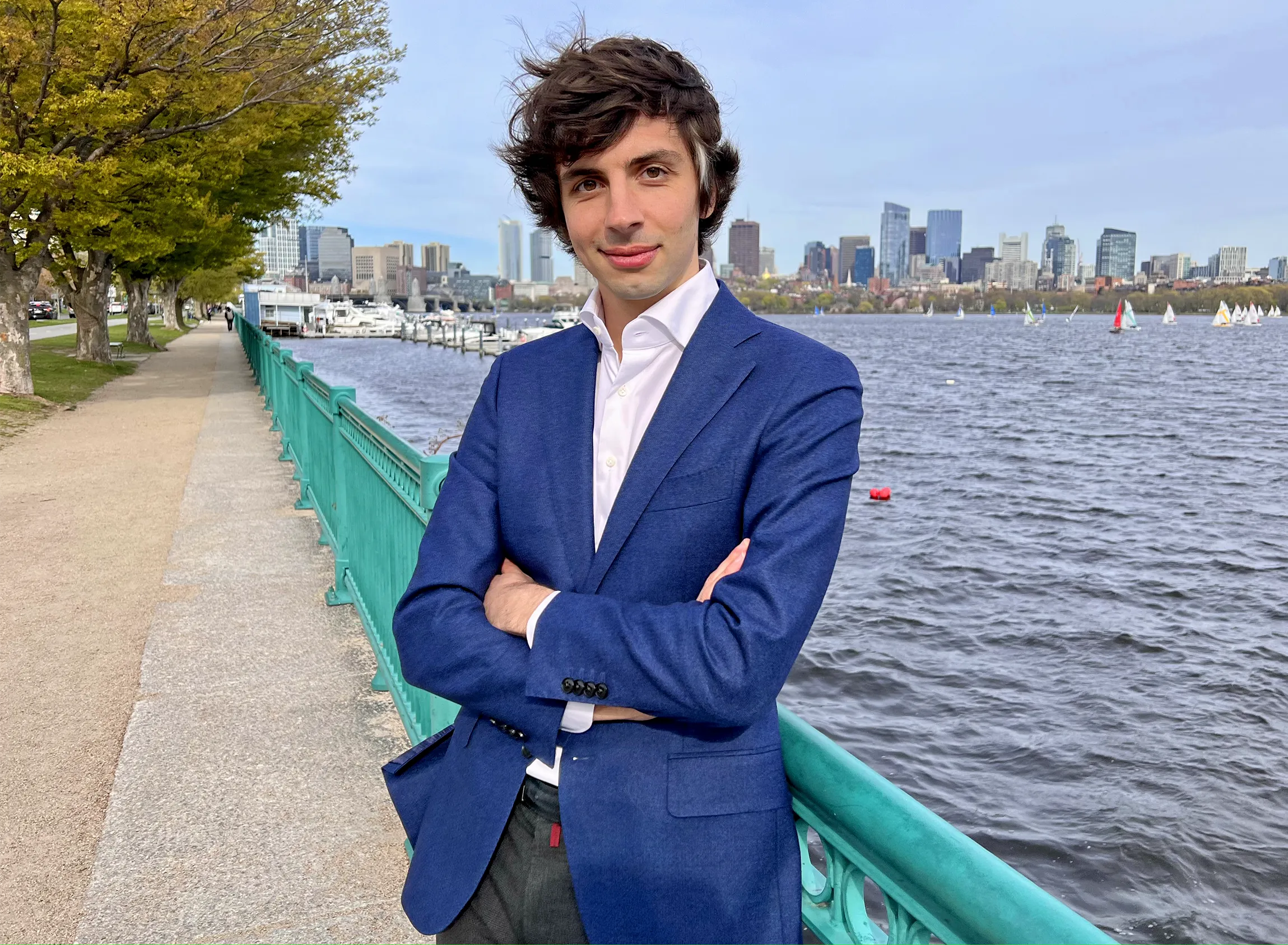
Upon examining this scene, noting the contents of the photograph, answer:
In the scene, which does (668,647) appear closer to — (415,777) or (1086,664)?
(415,777)

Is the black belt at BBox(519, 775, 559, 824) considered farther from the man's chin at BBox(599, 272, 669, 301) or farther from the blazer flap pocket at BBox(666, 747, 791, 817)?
the man's chin at BBox(599, 272, 669, 301)

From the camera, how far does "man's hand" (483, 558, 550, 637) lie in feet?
5.91

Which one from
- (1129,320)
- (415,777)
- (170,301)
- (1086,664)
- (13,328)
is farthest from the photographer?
(1129,320)

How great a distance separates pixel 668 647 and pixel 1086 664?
1110 centimetres

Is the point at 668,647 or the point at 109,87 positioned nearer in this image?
the point at 668,647

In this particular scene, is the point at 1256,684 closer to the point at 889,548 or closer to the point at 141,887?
the point at 889,548

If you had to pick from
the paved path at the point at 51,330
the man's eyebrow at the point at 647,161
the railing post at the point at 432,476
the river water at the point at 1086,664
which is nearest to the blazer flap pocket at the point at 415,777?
the man's eyebrow at the point at 647,161

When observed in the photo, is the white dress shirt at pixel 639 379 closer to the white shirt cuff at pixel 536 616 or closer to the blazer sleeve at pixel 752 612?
the white shirt cuff at pixel 536 616

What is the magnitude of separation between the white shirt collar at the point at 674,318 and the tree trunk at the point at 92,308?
2824 centimetres

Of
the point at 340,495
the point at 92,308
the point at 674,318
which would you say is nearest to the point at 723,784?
the point at 674,318

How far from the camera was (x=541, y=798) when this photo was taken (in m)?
1.73

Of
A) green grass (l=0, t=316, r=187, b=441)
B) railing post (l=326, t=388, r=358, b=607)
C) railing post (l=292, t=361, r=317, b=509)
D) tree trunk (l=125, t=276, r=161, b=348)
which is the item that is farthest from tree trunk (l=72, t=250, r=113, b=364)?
railing post (l=326, t=388, r=358, b=607)

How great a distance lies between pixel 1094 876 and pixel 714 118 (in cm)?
728

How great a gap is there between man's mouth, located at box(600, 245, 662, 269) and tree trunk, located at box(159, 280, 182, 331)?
169 feet
